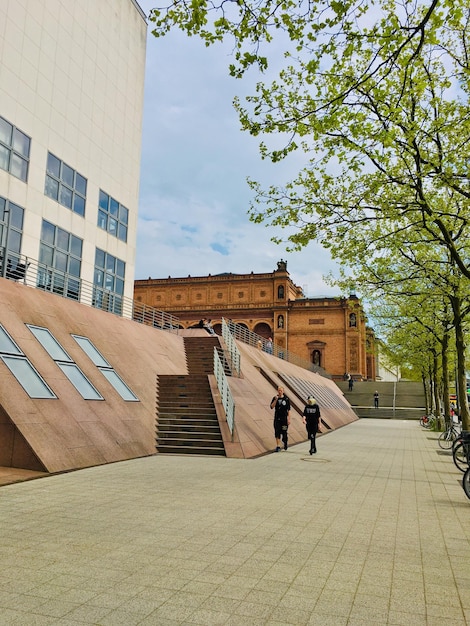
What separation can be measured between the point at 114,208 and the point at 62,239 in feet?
17.9

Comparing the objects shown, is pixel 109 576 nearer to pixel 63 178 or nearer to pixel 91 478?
pixel 91 478

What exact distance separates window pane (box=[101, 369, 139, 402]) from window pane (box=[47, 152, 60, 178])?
40.7 ft

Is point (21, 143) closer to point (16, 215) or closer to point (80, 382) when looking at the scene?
point (16, 215)

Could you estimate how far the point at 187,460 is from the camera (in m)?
12.9

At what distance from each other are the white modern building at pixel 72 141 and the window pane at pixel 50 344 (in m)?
3.00

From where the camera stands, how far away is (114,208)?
2834cm

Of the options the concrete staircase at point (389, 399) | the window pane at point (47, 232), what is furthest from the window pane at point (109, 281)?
the concrete staircase at point (389, 399)

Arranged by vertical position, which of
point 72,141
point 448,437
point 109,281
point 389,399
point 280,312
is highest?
point 72,141

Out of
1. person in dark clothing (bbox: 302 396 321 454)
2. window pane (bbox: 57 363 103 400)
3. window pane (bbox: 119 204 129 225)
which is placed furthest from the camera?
window pane (bbox: 119 204 129 225)

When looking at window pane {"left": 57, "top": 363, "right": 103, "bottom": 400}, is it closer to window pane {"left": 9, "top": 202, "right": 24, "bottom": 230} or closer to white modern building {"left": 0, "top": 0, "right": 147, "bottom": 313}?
white modern building {"left": 0, "top": 0, "right": 147, "bottom": 313}

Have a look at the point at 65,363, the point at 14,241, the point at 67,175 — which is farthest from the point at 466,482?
the point at 67,175

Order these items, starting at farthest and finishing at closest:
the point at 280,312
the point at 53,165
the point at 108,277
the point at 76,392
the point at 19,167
A: the point at 280,312
the point at 108,277
the point at 53,165
the point at 19,167
the point at 76,392

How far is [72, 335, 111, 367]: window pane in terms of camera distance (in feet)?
47.6

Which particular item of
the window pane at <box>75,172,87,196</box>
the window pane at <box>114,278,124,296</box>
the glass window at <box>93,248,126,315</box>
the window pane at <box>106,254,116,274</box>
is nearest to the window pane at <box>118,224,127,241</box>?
the glass window at <box>93,248,126,315</box>
